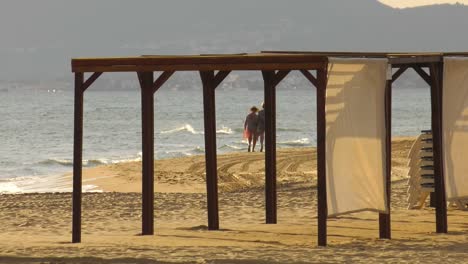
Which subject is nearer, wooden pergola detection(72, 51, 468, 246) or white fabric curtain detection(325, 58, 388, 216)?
wooden pergola detection(72, 51, 468, 246)

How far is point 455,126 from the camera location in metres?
16.0

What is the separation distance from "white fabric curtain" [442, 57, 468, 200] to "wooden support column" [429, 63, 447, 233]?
0.51ft

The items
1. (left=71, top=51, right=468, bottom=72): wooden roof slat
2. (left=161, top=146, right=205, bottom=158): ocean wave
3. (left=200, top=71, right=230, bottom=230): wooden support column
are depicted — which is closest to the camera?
(left=71, top=51, right=468, bottom=72): wooden roof slat

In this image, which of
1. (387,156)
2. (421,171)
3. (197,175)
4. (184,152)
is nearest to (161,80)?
(387,156)

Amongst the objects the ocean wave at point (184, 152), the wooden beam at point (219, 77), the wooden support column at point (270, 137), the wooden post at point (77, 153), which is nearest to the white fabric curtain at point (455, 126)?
the wooden support column at point (270, 137)

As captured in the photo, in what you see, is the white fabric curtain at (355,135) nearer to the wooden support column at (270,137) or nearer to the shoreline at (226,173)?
the wooden support column at (270,137)

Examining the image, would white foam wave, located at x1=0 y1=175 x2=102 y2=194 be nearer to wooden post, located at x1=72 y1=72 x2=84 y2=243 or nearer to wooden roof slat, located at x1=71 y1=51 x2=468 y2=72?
wooden post, located at x1=72 y1=72 x2=84 y2=243

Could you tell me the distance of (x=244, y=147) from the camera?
4475 centimetres

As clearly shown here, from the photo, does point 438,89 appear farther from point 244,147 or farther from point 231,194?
point 244,147

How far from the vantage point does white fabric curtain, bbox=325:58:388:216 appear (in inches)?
566

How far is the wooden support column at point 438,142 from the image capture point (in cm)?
1540

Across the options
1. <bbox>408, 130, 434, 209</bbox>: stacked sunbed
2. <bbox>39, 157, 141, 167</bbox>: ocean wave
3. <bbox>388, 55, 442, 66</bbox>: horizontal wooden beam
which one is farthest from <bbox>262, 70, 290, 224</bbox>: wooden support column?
<bbox>39, 157, 141, 167</bbox>: ocean wave

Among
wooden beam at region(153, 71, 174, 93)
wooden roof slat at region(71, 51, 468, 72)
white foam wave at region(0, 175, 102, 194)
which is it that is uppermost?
wooden roof slat at region(71, 51, 468, 72)

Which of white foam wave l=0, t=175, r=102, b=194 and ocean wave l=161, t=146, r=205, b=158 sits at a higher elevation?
ocean wave l=161, t=146, r=205, b=158
